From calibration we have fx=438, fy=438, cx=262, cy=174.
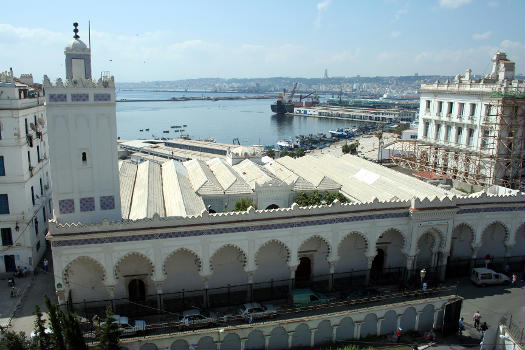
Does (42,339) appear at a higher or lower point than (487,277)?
higher

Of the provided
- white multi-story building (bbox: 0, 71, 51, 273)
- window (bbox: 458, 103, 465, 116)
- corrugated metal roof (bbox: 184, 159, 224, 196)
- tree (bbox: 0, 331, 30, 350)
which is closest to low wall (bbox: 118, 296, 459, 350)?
tree (bbox: 0, 331, 30, 350)

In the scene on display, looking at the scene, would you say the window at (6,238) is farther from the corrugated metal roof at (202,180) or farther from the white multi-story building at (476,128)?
the white multi-story building at (476,128)

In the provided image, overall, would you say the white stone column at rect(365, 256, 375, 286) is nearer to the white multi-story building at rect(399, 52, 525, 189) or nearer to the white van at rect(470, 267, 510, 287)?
the white van at rect(470, 267, 510, 287)

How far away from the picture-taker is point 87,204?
69.2 feet

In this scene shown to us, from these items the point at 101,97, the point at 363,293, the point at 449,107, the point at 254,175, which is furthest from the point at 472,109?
the point at 101,97

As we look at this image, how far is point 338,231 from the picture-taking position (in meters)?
22.9

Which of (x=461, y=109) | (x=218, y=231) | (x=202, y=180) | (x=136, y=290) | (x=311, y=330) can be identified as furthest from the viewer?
(x=461, y=109)

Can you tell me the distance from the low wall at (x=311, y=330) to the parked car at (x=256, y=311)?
5.96 feet

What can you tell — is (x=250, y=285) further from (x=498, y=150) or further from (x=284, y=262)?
(x=498, y=150)

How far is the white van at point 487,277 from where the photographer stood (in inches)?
955

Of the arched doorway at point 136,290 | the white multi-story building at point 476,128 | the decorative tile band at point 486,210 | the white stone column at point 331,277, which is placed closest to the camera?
the arched doorway at point 136,290

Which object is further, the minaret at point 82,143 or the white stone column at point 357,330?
the minaret at point 82,143

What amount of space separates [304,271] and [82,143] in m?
13.5

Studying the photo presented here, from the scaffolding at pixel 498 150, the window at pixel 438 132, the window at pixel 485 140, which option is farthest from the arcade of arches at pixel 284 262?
the window at pixel 438 132
